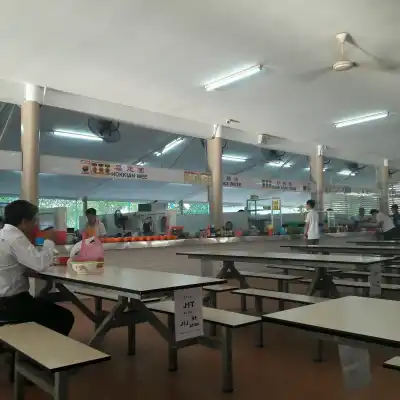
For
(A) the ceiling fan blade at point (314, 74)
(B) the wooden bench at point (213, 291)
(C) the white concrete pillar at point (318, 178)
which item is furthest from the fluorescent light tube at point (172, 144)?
(B) the wooden bench at point (213, 291)

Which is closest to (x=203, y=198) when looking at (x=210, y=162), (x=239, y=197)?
(x=239, y=197)

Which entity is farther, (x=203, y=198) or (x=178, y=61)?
(x=203, y=198)

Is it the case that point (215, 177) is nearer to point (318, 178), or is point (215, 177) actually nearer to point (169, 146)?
point (169, 146)

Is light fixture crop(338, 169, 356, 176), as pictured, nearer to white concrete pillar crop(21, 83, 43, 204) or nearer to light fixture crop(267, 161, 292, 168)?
light fixture crop(267, 161, 292, 168)

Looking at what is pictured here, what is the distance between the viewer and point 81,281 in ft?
8.83

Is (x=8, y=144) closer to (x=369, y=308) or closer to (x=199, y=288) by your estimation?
(x=199, y=288)

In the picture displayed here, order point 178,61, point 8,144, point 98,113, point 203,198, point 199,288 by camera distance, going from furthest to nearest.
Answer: point 203,198 → point 8,144 → point 98,113 → point 178,61 → point 199,288

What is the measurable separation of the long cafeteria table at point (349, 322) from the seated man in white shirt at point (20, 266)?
5.48 ft

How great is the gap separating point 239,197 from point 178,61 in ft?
28.6

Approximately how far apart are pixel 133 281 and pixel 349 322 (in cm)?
140

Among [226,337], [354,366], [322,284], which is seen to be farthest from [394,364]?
[322,284]

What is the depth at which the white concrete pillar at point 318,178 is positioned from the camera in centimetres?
958

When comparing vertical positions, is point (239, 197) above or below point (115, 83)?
below

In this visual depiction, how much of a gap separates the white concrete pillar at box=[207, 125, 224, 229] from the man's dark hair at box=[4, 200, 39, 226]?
4.85 meters
